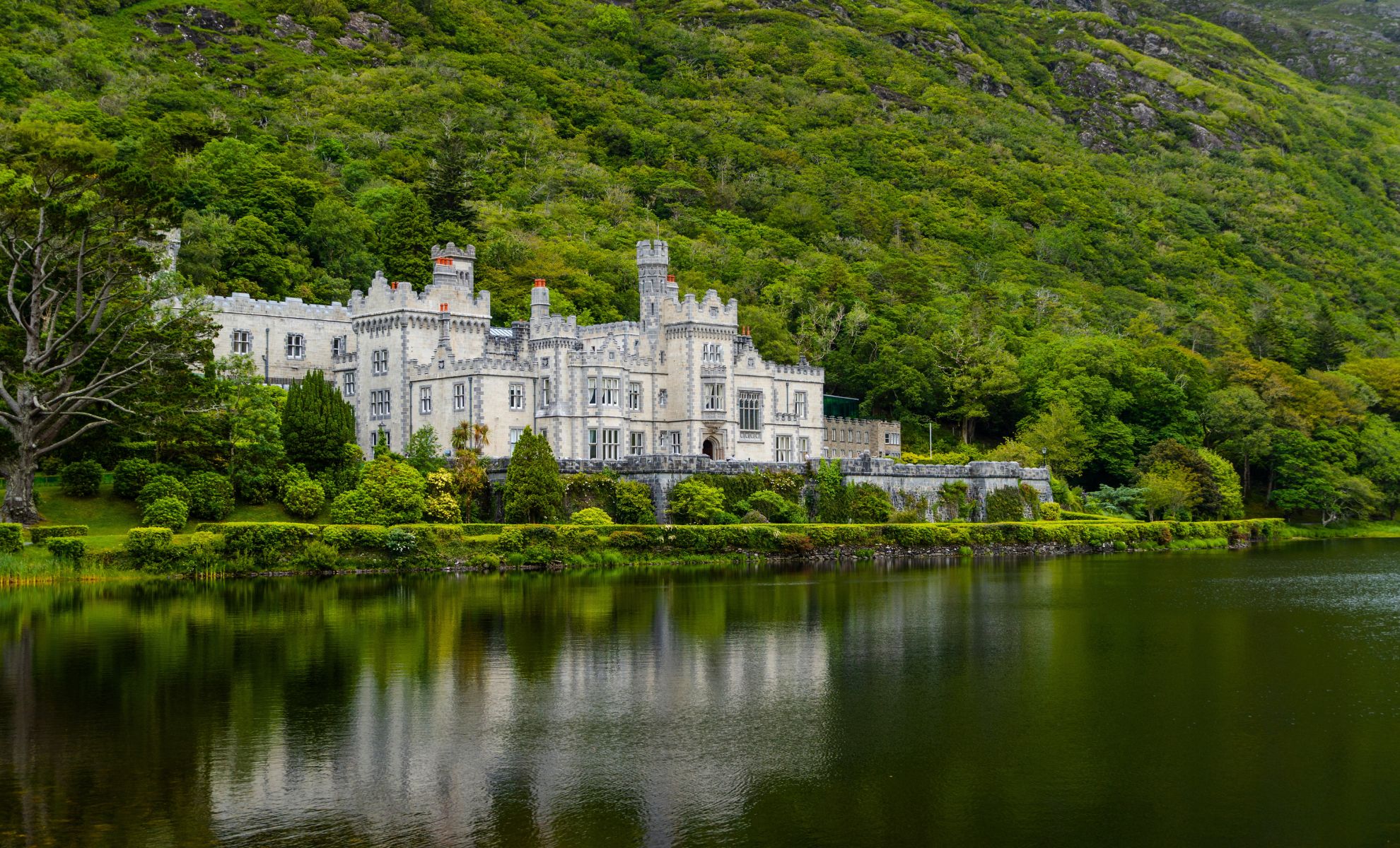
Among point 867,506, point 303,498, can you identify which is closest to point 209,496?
point 303,498

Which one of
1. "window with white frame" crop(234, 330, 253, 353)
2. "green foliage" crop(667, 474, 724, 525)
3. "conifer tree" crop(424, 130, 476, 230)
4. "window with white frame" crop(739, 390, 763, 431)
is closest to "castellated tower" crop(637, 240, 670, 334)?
"window with white frame" crop(739, 390, 763, 431)

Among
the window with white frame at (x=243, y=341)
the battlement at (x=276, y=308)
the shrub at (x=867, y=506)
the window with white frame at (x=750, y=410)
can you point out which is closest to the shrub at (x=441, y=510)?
the battlement at (x=276, y=308)

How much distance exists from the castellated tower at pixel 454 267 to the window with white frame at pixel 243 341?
34.0 ft

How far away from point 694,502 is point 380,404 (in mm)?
19480

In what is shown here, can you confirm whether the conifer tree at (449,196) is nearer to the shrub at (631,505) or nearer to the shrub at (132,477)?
the shrub at (631,505)

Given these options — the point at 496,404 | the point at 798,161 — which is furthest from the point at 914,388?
the point at 798,161

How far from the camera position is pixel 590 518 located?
66.9 meters

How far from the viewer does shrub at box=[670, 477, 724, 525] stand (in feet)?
232

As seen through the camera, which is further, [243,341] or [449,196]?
[449,196]

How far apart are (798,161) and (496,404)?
102 meters

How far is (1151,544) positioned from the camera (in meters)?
85.6

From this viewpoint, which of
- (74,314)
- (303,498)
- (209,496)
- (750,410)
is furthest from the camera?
(750,410)

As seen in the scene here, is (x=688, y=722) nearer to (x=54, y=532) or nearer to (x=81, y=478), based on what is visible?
(x=54, y=532)

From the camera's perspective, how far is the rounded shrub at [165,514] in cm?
5788
